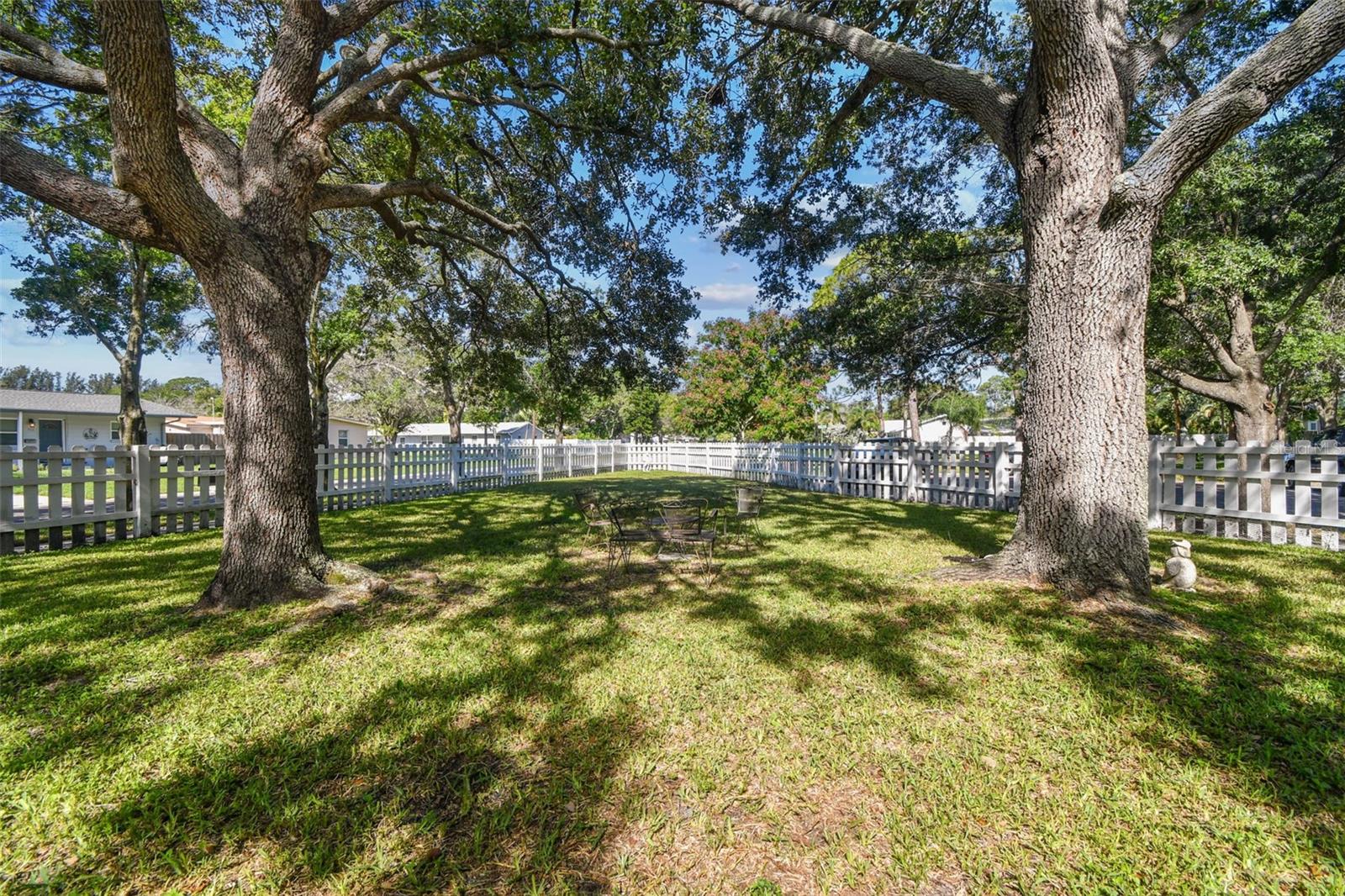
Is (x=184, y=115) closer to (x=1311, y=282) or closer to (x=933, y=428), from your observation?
(x=1311, y=282)

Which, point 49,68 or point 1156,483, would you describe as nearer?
point 49,68

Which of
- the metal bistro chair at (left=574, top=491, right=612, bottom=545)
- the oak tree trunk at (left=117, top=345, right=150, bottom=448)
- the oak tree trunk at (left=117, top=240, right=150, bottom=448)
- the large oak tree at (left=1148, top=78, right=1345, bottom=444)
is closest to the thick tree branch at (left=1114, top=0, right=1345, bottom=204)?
the metal bistro chair at (left=574, top=491, right=612, bottom=545)

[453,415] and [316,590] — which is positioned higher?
[453,415]

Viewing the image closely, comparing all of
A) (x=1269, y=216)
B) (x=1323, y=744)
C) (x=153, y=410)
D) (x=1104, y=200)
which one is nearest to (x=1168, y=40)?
(x=1104, y=200)

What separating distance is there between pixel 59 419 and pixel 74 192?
4189 cm

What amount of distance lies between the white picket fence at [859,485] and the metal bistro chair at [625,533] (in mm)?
6700

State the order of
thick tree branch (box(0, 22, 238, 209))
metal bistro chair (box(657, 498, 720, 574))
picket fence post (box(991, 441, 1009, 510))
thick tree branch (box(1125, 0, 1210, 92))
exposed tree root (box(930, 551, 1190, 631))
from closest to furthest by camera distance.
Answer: exposed tree root (box(930, 551, 1190, 631)), thick tree branch (box(0, 22, 238, 209)), thick tree branch (box(1125, 0, 1210, 92)), metal bistro chair (box(657, 498, 720, 574)), picket fence post (box(991, 441, 1009, 510))

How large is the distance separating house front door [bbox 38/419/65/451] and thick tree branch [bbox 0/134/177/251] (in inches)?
1572

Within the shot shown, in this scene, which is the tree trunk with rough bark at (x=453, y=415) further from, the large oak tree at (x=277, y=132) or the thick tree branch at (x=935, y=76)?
the thick tree branch at (x=935, y=76)

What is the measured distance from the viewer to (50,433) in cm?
3009

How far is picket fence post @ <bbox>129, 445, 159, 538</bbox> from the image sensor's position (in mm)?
7266

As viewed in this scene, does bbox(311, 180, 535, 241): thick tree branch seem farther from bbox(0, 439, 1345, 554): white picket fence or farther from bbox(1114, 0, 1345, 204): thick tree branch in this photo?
bbox(1114, 0, 1345, 204): thick tree branch

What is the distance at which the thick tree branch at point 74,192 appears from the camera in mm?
3609

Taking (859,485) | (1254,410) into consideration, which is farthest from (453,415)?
(1254,410)
